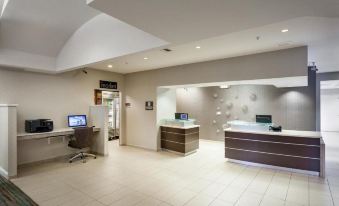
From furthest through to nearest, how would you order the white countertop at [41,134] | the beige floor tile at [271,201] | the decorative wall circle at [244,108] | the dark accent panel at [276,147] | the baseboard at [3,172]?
1. the decorative wall circle at [244,108]
2. the white countertop at [41,134]
3. the dark accent panel at [276,147]
4. the baseboard at [3,172]
5. the beige floor tile at [271,201]

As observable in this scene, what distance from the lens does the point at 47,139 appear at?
5.32 metres

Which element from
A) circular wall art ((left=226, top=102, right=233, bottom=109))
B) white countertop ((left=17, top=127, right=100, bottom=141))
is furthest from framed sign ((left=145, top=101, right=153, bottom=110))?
circular wall art ((left=226, top=102, right=233, bottom=109))

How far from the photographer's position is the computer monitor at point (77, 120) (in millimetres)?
5685

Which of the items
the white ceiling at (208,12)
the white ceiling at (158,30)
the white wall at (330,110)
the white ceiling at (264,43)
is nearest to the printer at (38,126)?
the white ceiling at (158,30)

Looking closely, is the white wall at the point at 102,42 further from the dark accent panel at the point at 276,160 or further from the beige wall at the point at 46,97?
the dark accent panel at the point at 276,160

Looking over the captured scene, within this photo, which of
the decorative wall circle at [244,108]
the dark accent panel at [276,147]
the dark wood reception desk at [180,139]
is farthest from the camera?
the decorative wall circle at [244,108]

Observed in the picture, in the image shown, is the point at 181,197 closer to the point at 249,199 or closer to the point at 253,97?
the point at 249,199

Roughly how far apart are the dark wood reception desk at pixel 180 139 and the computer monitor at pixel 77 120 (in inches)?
104

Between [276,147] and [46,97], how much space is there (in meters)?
6.43

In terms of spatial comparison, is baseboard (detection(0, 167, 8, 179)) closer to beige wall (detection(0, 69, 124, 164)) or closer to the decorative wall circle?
beige wall (detection(0, 69, 124, 164))

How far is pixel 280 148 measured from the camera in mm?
4520

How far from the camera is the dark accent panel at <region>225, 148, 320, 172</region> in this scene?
4219mm

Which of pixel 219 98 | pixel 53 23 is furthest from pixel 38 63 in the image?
pixel 219 98

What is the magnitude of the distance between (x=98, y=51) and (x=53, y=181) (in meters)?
2.96
